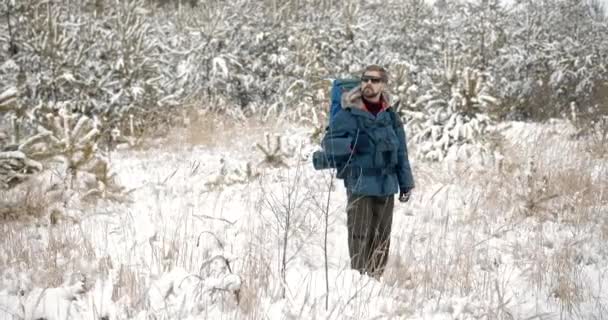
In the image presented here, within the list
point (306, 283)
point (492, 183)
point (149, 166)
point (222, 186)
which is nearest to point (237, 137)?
point (149, 166)

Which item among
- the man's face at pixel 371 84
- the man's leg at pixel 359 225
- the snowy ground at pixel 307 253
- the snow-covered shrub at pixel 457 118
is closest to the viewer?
the snowy ground at pixel 307 253

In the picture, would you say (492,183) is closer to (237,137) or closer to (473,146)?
(473,146)

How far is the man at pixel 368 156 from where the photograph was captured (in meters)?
3.25

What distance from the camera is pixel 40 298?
227 centimetres

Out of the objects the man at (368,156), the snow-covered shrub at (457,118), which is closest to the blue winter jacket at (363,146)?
the man at (368,156)

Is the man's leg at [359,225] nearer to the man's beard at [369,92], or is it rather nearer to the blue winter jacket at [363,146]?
the blue winter jacket at [363,146]

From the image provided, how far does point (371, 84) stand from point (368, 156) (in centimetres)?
46

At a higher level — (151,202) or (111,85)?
(111,85)

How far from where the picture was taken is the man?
3.25m

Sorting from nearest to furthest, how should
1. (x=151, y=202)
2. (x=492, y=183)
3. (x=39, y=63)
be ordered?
(x=151, y=202) < (x=492, y=183) < (x=39, y=63)

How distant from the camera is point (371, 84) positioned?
10.6ft

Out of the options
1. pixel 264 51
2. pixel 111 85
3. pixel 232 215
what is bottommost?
pixel 232 215

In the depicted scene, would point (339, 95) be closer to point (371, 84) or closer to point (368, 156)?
point (371, 84)

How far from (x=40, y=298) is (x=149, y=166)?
483cm
